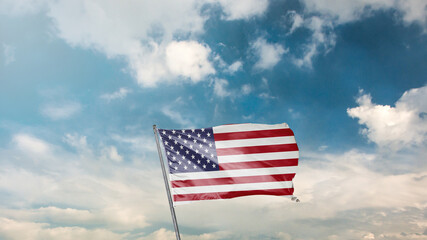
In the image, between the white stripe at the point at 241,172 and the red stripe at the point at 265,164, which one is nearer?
the white stripe at the point at 241,172

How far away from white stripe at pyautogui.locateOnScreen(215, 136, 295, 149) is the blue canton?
0.53m

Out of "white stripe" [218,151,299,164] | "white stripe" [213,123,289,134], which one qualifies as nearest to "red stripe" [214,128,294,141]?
"white stripe" [213,123,289,134]

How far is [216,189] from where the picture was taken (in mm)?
18594

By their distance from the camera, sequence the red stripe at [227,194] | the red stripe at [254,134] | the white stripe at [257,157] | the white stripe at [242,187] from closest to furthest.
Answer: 1. the red stripe at [227,194]
2. the white stripe at [242,187]
3. the white stripe at [257,157]
4. the red stripe at [254,134]

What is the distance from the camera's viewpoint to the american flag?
18516mm

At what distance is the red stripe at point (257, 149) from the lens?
63.8ft

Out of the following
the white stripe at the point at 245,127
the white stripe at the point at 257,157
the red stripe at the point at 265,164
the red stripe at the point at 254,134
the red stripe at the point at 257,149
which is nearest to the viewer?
the red stripe at the point at 265,164

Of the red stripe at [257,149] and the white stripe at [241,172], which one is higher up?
the red stripe at [257,149]

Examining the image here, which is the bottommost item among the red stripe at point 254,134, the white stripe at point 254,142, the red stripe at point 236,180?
the red stripe at point 236,180

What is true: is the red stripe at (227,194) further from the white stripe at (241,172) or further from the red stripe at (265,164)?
the red stripe at (265,164)

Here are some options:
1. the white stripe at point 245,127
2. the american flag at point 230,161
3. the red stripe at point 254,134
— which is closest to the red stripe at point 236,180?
the american flag at point 230,161

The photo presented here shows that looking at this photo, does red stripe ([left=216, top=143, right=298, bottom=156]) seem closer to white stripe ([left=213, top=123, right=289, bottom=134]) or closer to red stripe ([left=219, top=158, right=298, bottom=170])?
red stripe ([left=219, top=158, right=298, bottom=170])

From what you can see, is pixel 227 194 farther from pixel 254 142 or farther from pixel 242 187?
pixel 254 142

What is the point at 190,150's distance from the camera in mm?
19141
